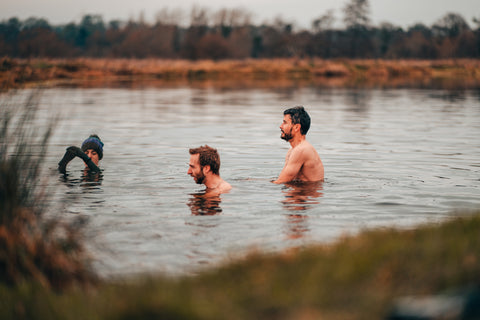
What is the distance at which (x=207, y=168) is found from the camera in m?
9.89

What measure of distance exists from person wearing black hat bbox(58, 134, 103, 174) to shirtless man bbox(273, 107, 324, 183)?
352 cm

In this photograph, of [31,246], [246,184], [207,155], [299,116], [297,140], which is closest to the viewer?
[31,246]

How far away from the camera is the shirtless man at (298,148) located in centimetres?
1057

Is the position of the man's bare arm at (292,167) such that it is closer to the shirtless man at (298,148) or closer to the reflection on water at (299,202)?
the shirtless man at (298,148)

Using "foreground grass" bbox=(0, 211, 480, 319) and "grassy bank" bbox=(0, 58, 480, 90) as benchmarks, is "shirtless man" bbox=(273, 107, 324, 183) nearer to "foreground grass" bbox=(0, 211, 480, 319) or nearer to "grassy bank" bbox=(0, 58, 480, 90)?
"foreground grass" bbox=(0, 211, 480, 319)

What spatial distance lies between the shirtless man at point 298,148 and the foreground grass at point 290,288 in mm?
5479

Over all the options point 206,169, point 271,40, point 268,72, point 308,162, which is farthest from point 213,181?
point 271,40

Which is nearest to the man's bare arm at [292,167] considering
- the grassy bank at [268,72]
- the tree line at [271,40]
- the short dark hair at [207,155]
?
the short dark hair at [207,155]

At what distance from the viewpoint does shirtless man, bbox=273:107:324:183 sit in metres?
10.6

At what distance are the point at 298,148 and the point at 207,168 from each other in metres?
1.69

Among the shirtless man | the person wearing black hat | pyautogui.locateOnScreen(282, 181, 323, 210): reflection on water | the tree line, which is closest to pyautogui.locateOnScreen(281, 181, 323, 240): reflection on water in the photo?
pyautogui.locateOnScreen(282, 181, 323, 210): reflection on water

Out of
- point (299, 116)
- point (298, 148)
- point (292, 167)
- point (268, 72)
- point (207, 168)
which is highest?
point (268, 72)

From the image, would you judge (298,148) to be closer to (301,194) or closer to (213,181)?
(301,194)

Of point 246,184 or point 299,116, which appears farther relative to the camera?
point 246,184
